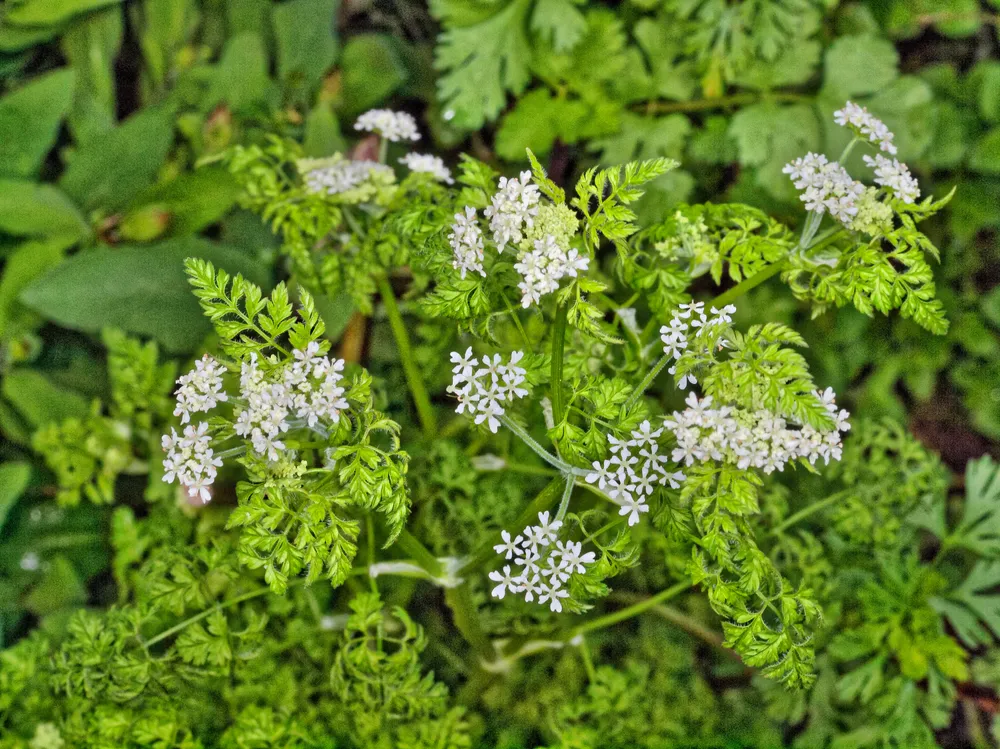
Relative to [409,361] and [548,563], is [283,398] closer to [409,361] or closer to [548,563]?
[548,563]

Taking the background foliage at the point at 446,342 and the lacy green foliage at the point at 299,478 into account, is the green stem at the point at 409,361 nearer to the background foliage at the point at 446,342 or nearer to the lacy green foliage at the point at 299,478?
the background foliage at the point at 446,342

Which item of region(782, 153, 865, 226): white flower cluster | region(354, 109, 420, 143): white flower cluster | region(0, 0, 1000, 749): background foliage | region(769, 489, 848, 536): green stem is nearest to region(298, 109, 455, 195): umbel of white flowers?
region(354, 109, 420, 143): white flower cluster

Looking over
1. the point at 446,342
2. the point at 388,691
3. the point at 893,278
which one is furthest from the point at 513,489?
the point at 893,278

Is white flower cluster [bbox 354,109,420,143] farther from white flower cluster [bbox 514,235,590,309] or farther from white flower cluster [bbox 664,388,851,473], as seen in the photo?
white flower cluster [bbox 664,388,851,473]

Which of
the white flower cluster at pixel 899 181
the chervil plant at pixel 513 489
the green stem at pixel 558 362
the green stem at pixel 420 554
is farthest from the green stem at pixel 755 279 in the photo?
the green stem at pixel 420 554

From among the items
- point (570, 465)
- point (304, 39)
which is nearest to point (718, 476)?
point (570, 465)
